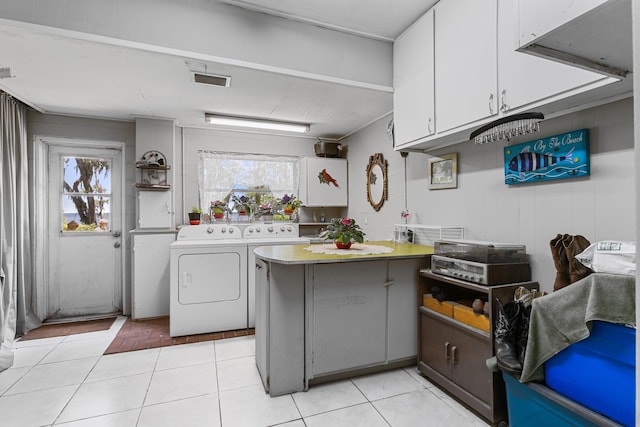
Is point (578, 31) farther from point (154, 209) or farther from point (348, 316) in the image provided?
point (154, 209)

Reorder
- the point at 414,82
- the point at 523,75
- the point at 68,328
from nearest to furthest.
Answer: the point at 523,75
the point at 414,82
the point at 68,328

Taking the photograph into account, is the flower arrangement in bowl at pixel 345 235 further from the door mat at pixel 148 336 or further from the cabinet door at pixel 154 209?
the cabinet door at pixel 154 209

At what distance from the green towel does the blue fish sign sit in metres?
0.79

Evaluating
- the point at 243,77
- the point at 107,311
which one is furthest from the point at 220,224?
the point at 243,77

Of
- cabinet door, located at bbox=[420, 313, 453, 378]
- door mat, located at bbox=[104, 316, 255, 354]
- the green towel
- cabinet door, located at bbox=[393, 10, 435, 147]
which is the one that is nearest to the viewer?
the green towel

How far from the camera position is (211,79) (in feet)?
8.80

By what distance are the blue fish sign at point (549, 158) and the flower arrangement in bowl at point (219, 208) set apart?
11.2 ft

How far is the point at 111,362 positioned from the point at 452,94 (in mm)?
3559

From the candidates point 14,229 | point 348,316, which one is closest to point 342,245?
point 348,316

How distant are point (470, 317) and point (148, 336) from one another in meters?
3.17

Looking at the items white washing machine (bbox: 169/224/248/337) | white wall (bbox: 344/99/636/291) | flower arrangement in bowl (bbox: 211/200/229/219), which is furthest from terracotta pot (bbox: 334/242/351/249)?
flower arrangement in bowl (bbox: 211/200/229/219)

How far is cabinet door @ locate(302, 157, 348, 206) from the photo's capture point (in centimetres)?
458

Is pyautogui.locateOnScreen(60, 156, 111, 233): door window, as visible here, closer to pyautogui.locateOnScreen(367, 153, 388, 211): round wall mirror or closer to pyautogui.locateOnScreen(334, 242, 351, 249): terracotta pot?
pyautogui.locateOnScreen(334, 242, 351, 249): terracotta pot

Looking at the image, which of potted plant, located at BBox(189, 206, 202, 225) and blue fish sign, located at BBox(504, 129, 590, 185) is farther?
potted plant, located at BBox(189, 206, 202, 225)
